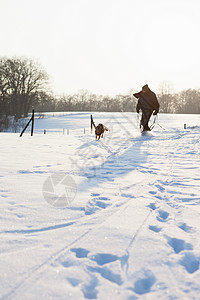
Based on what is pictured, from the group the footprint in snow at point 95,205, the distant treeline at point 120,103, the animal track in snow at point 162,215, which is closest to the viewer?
the animal track in snow at point 162,215

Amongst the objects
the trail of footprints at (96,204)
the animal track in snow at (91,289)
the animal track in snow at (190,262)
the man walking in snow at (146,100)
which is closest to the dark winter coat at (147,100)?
the man walking in snow at (146,100)

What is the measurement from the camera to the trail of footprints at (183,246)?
1.83m

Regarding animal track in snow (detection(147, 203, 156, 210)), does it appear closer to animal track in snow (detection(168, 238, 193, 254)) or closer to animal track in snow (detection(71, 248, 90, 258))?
animal track in snow (detection(168, 238, 193, 254))

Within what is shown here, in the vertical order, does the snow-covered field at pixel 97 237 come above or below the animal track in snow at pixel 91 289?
above

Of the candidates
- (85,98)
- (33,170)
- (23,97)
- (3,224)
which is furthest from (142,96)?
(85,98)

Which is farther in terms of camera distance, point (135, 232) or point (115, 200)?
point (115, 200)

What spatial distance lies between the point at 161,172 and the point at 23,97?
43202 millimetres

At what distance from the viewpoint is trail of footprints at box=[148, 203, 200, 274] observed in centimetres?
183

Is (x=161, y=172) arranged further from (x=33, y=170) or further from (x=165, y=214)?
(x=33, y=170)

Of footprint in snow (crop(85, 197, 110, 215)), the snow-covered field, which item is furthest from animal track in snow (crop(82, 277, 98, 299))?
footprint in snow (crop(85, 197, 110, 215))

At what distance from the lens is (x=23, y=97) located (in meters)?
42.6

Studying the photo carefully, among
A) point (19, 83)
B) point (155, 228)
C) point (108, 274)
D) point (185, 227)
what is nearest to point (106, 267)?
point (108, 274)

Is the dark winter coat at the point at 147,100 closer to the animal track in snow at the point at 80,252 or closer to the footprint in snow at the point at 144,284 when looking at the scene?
the animal track in snow at the point at 80,252

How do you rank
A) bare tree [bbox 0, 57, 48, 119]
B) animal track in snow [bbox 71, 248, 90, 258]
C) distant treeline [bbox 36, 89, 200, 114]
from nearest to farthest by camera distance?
animal track in snow [bbox 71, 248, 90, 258] → bare tree [bbox 0, 57, 48, 119] → distant treeline [bbox 36, 89, 200, 114]
